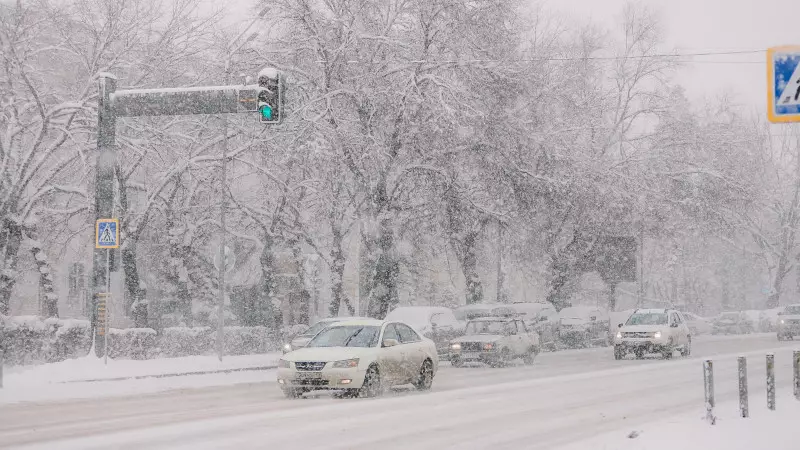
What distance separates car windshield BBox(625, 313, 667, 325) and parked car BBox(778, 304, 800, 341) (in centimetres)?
1676

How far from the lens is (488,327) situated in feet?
104

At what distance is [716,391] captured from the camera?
21.4 meters

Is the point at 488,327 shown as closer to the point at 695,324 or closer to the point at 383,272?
the point at 383,272

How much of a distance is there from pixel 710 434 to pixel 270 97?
12.0 m

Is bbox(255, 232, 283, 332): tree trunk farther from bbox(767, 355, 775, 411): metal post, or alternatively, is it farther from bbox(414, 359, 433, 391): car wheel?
bbox(767, 355, 775, 411): metal post

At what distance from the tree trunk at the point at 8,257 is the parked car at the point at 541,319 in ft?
65.8

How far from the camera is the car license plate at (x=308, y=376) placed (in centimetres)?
A: 1898

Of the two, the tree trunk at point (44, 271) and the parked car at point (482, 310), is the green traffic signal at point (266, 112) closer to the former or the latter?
the tree trunk at point (44, 271)

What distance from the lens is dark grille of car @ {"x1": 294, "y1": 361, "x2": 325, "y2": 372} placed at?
1905 centimetres

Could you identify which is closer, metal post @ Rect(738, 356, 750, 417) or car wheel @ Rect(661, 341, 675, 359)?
metal post @ Rect(738, 356, 750, 417)

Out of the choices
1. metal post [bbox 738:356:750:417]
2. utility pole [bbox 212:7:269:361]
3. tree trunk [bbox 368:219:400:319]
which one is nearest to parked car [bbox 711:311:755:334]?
tree trunk [bbox 368:219:400:319]

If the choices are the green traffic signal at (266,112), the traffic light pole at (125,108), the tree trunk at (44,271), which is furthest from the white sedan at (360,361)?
the tree trunk at (44,271)

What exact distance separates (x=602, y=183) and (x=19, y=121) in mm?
24414

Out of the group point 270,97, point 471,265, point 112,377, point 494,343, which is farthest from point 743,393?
point 471,265
